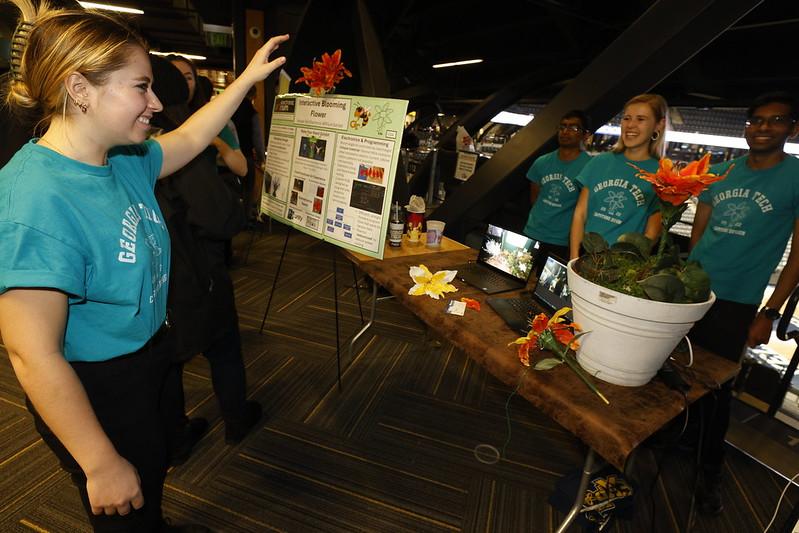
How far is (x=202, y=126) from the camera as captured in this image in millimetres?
1098

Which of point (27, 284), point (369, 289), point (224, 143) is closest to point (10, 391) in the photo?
point (224, 143)

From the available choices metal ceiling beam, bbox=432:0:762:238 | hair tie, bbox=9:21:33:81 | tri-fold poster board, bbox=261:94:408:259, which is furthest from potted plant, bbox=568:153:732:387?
metal ceiling beam, bbox=432:0:762:238

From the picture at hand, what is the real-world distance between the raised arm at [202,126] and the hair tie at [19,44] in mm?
322

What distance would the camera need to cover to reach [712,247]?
160 cm

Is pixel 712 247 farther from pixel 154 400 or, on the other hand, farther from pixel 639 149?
pixel 154 400

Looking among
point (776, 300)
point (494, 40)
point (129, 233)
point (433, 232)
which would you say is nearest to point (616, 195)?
point (776, 300)

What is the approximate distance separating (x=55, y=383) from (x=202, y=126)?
30.6 inches

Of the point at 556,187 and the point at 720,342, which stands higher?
the point at 556,187

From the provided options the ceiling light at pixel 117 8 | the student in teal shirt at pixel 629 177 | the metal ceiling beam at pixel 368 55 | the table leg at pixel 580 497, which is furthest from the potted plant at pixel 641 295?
the ceiling light at pixel 117 8

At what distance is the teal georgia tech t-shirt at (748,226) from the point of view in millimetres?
1460

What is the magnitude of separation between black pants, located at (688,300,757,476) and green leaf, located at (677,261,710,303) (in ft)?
3.06

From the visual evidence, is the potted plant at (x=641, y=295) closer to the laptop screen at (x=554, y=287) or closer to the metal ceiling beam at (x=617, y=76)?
the laptop screen at (x=554, y=287)

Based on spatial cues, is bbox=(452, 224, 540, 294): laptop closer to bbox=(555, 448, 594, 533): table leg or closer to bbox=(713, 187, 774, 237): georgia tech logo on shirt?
bbox=(555, 448, 594, 533): table leg

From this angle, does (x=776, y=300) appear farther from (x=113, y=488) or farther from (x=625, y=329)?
(x=113, y=488)
